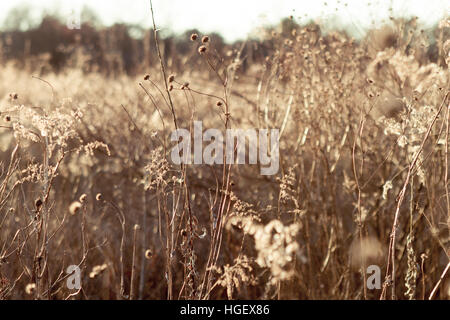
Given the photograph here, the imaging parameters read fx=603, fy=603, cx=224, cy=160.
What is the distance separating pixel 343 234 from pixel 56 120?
2.35m

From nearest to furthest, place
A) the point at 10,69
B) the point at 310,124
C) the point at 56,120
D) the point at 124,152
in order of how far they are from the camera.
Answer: the point at 56,120, the point at 310,124, the point at 124,152, the point at 10,69

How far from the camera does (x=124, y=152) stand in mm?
4711

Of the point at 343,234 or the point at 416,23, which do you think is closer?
Result: the point at 416,23

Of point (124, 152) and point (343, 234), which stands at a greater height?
point (124, 152)

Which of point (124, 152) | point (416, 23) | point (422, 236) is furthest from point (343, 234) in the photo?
point (124, 152)

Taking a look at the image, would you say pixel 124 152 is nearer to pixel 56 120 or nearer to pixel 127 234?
pixel 127 234

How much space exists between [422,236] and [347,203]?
1.62ft

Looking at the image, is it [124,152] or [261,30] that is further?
[124,152]

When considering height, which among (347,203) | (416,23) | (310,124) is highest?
(416,23)

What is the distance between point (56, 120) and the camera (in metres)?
2.12
